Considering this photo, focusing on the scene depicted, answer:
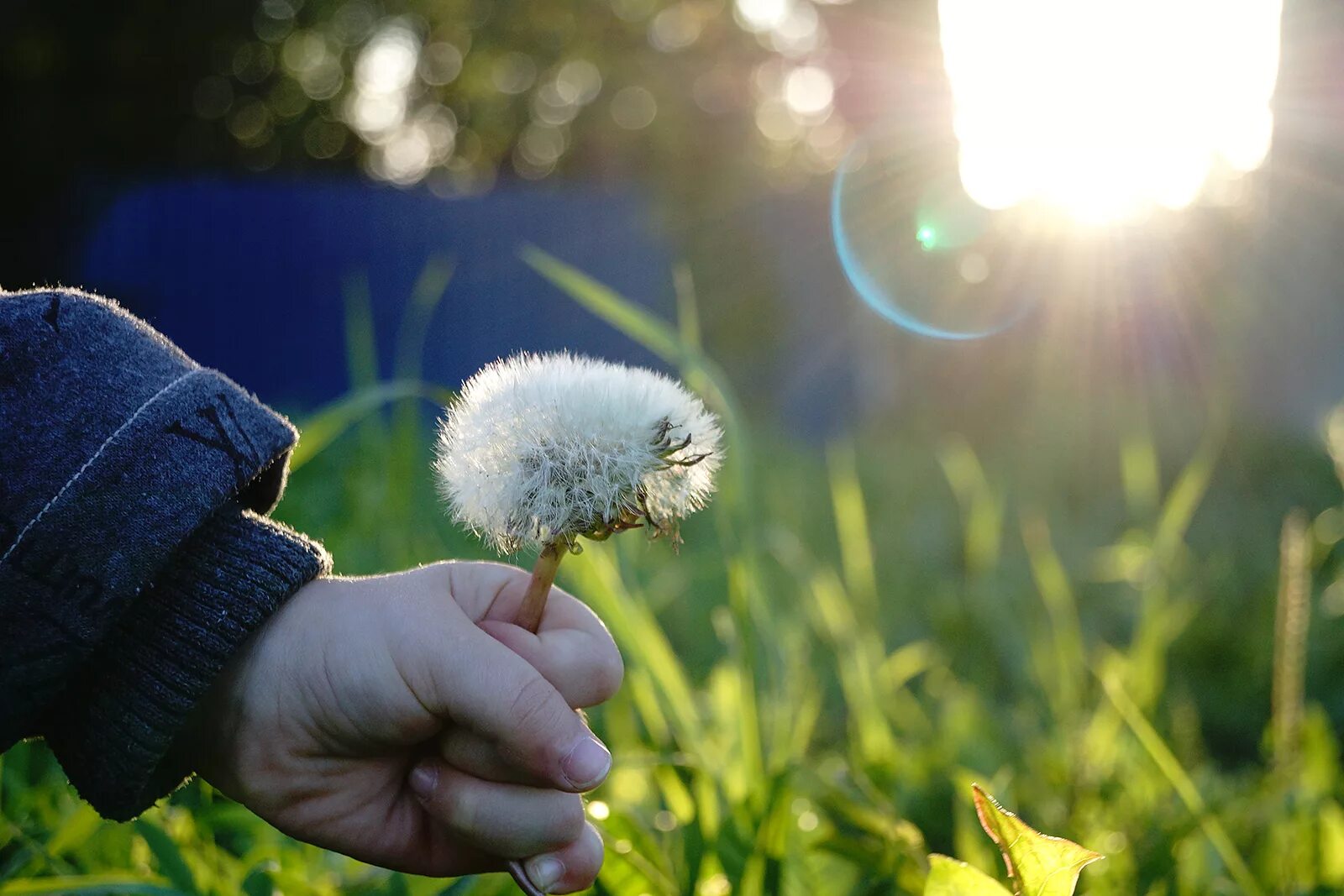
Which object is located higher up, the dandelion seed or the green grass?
the dandelion seed

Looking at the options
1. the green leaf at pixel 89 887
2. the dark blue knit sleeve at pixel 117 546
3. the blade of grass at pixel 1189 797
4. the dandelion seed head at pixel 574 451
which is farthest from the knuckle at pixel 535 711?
the blade of grass at pixel 1189 797

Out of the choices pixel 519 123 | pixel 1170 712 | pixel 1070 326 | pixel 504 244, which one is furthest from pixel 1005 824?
pixel 519 123

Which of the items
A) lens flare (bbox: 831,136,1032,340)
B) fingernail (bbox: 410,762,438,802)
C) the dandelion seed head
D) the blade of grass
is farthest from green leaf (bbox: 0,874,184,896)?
lens flare (bbox: 831,136,1032,340)

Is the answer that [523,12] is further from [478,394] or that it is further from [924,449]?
[478,394]

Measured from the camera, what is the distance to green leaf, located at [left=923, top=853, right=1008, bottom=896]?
0.69 metres

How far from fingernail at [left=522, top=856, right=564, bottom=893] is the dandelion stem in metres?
0.19

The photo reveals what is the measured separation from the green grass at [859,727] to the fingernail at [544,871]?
0.17 m

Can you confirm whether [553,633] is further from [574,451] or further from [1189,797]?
[1189,797]

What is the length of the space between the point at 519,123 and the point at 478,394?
696 inches

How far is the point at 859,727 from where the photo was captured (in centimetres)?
142

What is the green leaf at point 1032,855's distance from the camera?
2.16 feet

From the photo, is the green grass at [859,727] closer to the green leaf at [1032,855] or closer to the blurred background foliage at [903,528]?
the blurred background foliage at [903,528]

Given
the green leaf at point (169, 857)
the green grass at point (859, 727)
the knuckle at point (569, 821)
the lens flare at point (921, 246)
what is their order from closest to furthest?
the knuckle at point (569, 821) → the green leaf at point (169, 857) → the green grass at point (859, 727) → the lens flare at point (921, 246)

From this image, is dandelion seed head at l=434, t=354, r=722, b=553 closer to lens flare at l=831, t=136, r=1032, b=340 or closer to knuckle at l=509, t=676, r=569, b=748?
knuckle at l=509, t=676, r=569, b=748
